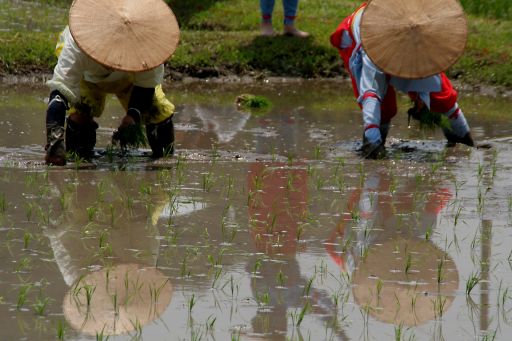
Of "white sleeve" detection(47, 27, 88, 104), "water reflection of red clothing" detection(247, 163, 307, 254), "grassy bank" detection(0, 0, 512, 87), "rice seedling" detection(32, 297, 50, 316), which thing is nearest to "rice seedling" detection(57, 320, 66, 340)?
"rice seedling" detection(32, 297, 50, 316)

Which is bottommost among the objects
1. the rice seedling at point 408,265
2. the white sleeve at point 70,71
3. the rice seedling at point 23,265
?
the white sleeve at point 70,71

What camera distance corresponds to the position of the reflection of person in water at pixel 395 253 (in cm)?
446

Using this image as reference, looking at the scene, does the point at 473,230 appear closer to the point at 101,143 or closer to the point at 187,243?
the point at 187,243

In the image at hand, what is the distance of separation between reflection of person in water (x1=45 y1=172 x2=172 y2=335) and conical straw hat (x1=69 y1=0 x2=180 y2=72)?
702 millimetres

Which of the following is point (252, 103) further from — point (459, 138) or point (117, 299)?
point (117, 299)

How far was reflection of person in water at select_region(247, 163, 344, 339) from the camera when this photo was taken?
14.3 ft

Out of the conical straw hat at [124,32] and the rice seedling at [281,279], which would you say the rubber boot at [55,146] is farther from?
the rice seedling at [281,279]

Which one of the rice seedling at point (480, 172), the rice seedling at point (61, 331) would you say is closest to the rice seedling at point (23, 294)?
the rice seedling at point (61, 331)

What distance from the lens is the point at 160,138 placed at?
745 centimetres

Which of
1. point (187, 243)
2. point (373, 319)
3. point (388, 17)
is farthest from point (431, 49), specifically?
point (373, 319)

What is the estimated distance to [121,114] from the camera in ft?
29.5

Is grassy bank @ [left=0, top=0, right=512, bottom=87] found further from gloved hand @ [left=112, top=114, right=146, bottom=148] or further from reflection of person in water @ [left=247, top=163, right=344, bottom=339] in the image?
reflection of person in water @ [left=247, top=163, right=344, bottom=339]

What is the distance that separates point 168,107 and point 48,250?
255 centimetres

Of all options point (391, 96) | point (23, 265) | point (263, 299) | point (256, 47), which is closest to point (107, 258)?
point (23, 265)
